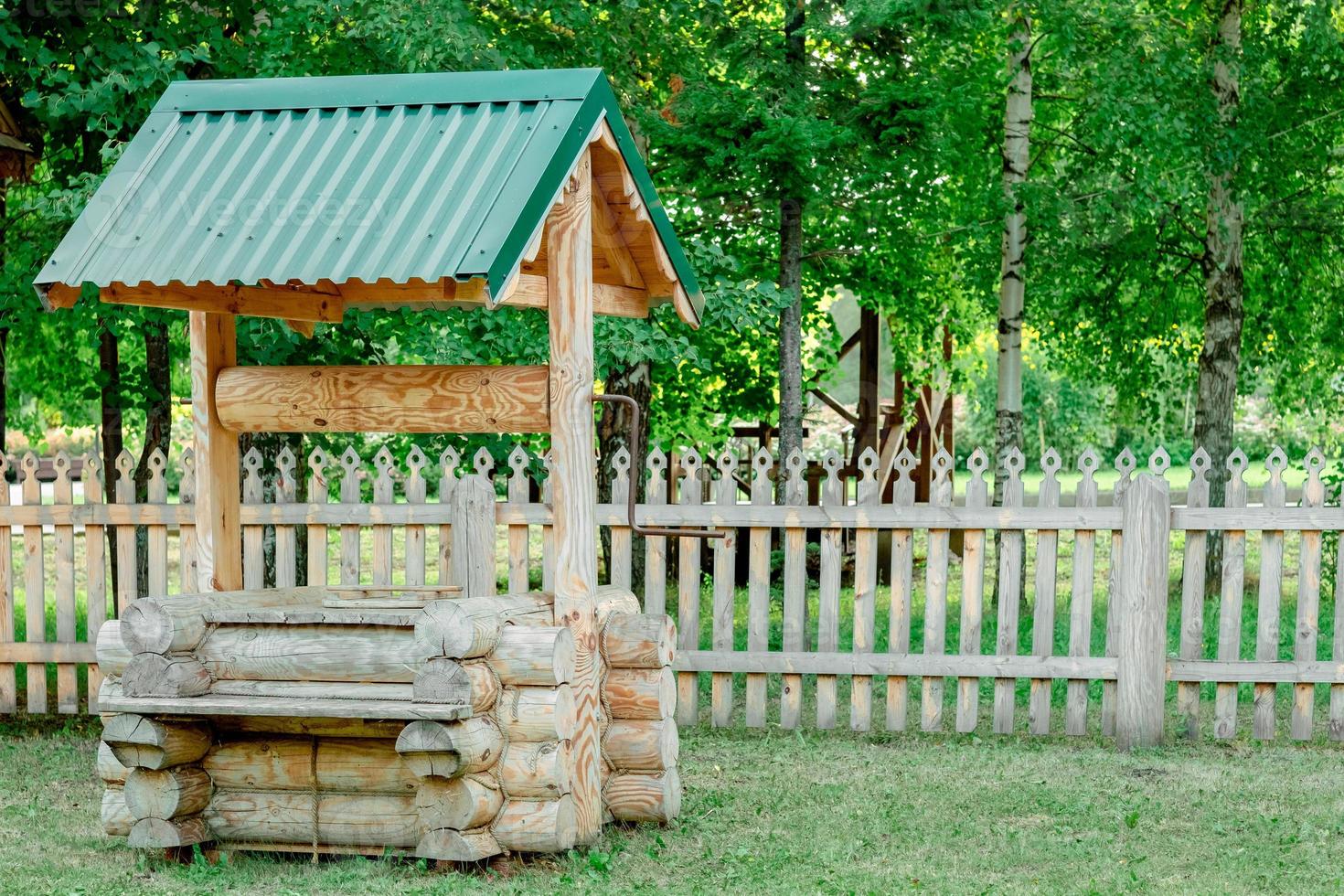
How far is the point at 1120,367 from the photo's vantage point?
14.2 meters

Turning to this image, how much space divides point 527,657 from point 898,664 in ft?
10.5

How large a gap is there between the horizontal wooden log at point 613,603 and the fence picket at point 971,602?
224 cm

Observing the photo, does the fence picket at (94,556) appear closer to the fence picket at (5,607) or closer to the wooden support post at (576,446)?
the fence picket at (5,607)

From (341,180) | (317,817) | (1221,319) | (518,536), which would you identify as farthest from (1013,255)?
(317,817)

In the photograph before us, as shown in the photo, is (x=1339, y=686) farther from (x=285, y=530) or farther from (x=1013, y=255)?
(x=285, y=530)

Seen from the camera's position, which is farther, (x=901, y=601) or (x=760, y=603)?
(x=760, y=603)

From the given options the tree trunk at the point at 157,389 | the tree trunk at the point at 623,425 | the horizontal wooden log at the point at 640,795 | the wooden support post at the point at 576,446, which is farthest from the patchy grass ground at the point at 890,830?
the tree trunk at the point at 623,425

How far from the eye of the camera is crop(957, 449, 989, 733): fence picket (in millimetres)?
7523

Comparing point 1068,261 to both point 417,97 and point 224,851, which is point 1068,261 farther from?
point 224,851

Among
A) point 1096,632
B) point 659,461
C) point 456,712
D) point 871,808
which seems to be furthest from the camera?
point 1096,632

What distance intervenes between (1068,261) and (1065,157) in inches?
62.9

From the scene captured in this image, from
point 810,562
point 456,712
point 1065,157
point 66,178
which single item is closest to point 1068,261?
point 1065,157

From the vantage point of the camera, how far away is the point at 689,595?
311 inches

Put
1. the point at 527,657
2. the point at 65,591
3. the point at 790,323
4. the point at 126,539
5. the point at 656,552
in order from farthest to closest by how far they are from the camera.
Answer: the point at 790,323, the point at 126,539, the point at 65,591, the point at 656,552, the point at 527,657
